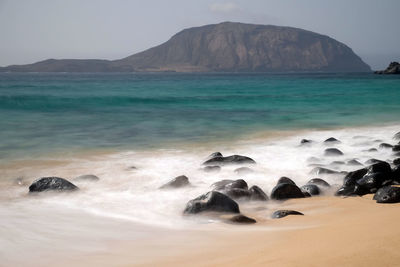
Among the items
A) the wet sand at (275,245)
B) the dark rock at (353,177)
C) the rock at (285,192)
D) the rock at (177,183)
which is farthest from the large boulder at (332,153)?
the wet sand at (275,245)

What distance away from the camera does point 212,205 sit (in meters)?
4.65

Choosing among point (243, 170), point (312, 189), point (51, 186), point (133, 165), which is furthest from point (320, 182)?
point (51, 186)

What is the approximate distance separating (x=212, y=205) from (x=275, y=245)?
1.56 metres

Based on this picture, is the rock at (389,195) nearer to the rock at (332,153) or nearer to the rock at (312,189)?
the rock at (312,189)

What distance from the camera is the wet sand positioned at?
2465mm

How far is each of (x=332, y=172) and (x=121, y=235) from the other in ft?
14.4

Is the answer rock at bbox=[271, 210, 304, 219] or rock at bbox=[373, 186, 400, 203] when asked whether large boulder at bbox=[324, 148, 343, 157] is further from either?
rock at bbox=[271, 210, 304, 219]

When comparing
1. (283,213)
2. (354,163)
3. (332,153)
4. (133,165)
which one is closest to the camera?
(283,213)

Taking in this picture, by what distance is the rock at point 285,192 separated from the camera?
5520 millimetres

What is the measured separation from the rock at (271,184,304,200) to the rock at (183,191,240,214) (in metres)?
1.04

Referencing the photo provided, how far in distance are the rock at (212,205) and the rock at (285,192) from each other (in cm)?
104

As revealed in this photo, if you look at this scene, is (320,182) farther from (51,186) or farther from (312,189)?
(51,186)

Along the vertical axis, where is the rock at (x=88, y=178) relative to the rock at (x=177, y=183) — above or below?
below

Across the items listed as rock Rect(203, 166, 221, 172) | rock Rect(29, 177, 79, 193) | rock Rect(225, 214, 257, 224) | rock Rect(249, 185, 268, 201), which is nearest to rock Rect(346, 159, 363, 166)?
rock Rect(203, 166, 221, 172)
